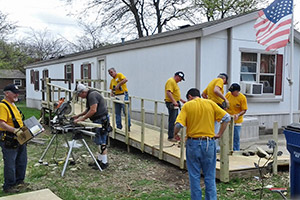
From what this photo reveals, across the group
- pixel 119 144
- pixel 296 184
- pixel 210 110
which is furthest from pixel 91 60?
pixel 296 184

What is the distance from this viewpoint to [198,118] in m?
3.65

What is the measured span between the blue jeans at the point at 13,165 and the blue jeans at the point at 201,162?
2.81 m

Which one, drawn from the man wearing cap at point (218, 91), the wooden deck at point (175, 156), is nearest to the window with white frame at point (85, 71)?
the wooden deck at point (175, 156)

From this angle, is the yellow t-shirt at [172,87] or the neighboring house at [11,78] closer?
the yellow t-shirt at [172,87]

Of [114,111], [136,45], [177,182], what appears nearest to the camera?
[177,182]

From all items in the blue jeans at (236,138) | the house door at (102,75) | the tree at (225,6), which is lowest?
the blue jeans at (236,138)

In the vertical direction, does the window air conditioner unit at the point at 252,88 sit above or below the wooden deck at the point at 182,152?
above

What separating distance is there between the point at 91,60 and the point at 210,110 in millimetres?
10898

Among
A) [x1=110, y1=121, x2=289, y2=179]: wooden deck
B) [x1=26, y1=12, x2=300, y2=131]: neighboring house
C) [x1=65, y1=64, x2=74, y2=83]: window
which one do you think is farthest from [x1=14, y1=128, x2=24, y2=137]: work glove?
[x1=65, y1=64, x2=74, y2=83]: window

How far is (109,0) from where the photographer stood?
21.7 meters

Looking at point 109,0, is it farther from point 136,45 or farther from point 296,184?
point 296,184

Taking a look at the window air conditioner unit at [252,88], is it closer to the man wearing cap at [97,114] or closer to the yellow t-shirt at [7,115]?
the man wearing cap at [97,114]

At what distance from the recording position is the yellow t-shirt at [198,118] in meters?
3.63

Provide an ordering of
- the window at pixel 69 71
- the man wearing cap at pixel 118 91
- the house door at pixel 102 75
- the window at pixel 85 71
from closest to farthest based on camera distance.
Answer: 1. the man wearing cap at pixel 118 91
2. the house door at pixel 102 75
3. the window at pixel 85 71
4. the window at pixel 69 71
